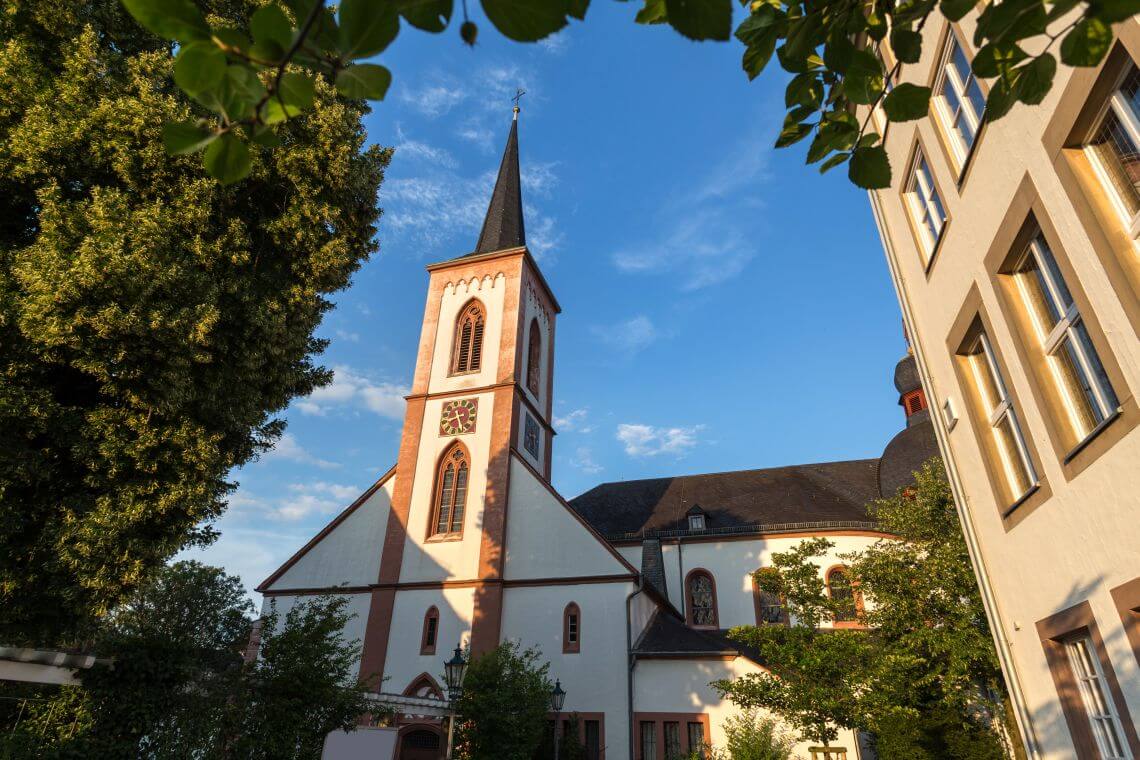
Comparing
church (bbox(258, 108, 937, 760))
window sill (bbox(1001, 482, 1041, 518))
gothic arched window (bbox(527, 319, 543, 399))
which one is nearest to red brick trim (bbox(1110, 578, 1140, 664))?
window sill (bbox(1001, 482, 1041, 518))

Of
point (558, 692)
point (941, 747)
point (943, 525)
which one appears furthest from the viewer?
point (558, 692)

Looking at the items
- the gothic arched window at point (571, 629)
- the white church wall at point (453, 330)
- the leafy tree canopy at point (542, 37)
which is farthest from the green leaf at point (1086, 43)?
the white church wall at point (453, 330)

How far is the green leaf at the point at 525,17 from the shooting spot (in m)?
1.23

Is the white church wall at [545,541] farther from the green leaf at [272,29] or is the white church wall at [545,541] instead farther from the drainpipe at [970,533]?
the green leaf at [272,29]

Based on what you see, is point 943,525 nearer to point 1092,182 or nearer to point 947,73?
point 947,73

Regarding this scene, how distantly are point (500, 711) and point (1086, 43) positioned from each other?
54.3ft

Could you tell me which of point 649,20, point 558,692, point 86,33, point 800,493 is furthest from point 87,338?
point 800,493

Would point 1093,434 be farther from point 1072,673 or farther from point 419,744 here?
point 419,744

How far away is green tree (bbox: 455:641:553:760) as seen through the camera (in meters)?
15.2

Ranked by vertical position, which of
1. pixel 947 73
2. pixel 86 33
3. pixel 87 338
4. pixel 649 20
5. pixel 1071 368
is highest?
pixel 86 33

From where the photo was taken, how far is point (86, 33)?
880cm

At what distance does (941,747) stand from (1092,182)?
1444cm

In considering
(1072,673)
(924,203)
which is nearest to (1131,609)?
(1072,673)

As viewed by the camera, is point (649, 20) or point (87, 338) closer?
point (649, 20)
